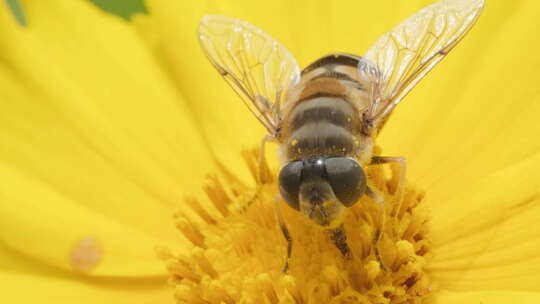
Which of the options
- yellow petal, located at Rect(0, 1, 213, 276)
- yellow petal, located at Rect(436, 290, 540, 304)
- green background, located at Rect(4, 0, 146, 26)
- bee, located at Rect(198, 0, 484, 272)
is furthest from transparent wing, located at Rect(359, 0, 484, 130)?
yellow petal, located at Rect(0, 1, 213, 276)

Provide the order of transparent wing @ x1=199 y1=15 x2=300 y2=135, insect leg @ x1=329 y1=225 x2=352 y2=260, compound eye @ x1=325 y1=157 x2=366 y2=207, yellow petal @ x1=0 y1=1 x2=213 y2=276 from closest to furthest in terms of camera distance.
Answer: compound eye @ x1=325 y1=157 x2=366 y2=207
insect leg @ x1=329 y1=225 x2=352 y2=260
transparent wing @ x1=199 y1=15 x2=300 y2=135
yellow petal @ x1=0 y1=1 x2=213 y2=276

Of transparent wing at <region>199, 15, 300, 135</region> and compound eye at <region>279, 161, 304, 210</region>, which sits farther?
transparent wing at <region>199, 15, 300, 135</region>

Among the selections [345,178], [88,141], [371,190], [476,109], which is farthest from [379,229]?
[88,141]

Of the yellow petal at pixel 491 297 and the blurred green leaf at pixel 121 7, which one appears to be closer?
the yellow petal at pixel 491 297

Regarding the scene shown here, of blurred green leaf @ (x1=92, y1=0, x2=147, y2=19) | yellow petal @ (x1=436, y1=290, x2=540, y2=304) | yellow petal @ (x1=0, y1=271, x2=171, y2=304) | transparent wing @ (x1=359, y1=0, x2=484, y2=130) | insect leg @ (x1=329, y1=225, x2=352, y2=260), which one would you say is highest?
blurred green leaf @ (x1=92, y1=0, x2=147, y2=19)

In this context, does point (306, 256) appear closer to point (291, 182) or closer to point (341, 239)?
point (341, 239)

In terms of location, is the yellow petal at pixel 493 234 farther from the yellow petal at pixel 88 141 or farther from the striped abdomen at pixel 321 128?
the yellow petal at pixel 88 141

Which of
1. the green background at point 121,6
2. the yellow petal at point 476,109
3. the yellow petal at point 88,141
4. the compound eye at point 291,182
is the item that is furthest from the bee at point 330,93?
the yellow petal at point 88,141

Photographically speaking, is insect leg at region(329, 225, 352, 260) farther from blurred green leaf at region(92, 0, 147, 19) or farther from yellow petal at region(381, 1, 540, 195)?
blurred green leaf at region(92, 0, 147, 19)
